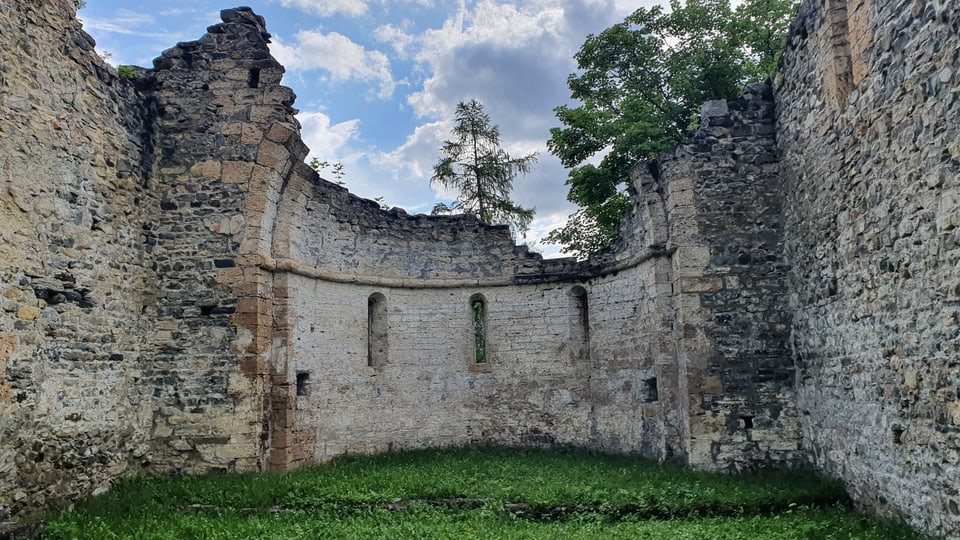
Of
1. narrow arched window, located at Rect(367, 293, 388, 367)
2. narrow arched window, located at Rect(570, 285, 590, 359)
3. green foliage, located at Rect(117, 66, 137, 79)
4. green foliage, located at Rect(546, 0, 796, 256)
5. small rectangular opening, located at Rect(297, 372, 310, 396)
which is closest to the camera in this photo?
green foliage, located at Rect(117, 66, 137, 79)

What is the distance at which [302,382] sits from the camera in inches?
468

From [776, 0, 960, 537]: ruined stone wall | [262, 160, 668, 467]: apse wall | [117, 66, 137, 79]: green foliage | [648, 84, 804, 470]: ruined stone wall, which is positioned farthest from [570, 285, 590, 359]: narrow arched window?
[117, 66, 137, 79]: green foliage

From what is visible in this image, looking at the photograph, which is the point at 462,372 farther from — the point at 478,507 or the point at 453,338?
the point at 478,507

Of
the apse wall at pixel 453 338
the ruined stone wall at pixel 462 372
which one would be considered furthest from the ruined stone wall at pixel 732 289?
the ruined stone wall at pixel 462 372

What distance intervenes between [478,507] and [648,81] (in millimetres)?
14961

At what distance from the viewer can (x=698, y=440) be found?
33.7 feet

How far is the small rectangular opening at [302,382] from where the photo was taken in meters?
11.8

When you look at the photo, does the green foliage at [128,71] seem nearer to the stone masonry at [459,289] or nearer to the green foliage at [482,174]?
the stone masonry at [459,289]

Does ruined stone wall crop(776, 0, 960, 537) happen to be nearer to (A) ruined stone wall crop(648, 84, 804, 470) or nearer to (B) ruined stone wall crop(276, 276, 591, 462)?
(A) ruined stone wall crop(648, 84, 804, 470)

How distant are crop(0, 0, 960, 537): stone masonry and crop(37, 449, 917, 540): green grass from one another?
1.91ft

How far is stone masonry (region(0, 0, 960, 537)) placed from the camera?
23.0 ft

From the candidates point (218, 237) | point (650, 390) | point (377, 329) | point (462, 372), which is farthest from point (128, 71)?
point (650, 390)

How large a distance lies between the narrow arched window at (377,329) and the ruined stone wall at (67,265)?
4.63m

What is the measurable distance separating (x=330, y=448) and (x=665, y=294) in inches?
265
